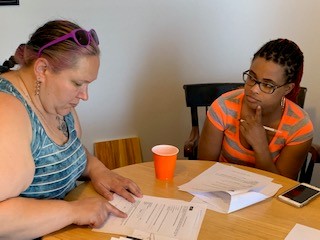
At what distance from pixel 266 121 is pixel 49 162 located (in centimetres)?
97

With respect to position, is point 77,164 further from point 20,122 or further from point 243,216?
point 243,216

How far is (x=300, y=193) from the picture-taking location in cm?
133

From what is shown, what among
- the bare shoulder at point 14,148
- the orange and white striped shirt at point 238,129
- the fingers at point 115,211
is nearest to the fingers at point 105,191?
the fingers at point 115,211

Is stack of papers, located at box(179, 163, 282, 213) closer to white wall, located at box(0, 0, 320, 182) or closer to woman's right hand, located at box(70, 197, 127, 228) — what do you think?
woman's right hand, located at box(70, 197, 127, 228)

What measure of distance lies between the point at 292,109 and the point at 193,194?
0.68 meters

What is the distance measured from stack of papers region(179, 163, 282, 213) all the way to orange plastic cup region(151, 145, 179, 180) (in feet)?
0.25

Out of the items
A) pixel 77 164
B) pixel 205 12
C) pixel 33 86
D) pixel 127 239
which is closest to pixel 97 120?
pixel 205 12

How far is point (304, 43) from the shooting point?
2404mm

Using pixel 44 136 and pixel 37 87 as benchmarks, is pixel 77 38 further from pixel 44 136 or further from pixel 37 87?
pixel 44 136

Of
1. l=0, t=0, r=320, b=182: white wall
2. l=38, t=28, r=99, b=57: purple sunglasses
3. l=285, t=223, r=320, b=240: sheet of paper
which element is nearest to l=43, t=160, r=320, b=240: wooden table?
l=285, t=223, r=320, b=240: sheet of paper

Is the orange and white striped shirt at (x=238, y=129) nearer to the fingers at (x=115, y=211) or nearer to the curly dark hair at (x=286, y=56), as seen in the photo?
the curly dark hair at (x=286, y=56)

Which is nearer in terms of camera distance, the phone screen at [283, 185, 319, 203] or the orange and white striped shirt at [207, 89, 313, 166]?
the phone screen at [283, 185, 319, 203]

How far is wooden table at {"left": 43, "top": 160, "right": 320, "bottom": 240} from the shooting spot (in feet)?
3.69

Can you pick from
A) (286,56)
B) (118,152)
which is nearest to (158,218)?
(286,56)
